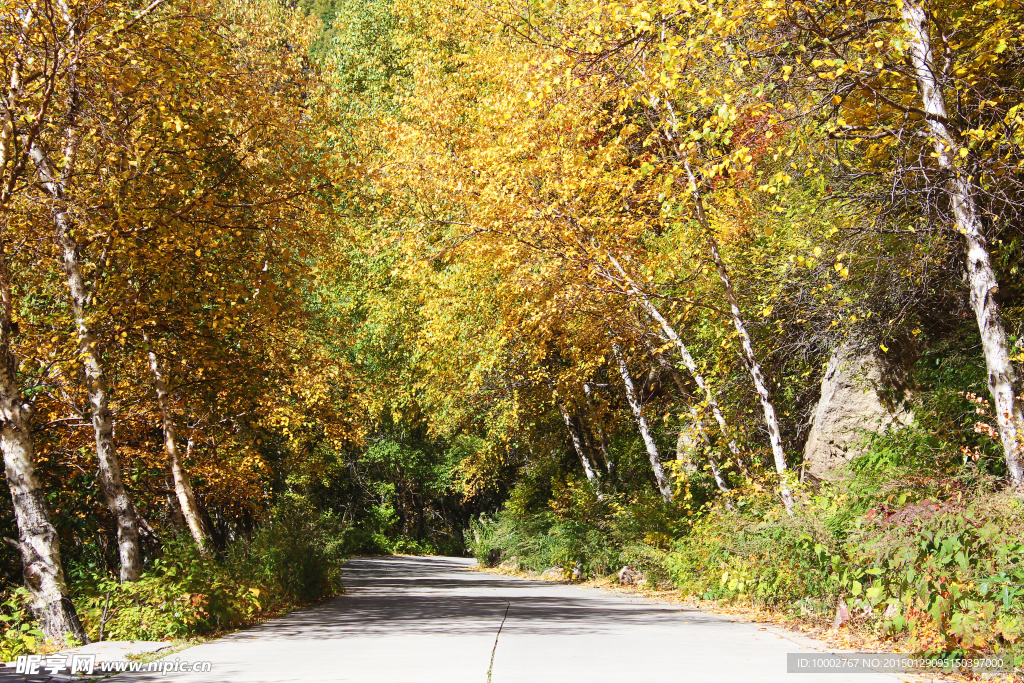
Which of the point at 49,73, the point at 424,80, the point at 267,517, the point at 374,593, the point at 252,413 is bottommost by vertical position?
the point at 374,593

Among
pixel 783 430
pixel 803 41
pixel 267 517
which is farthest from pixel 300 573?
pixel 803 41

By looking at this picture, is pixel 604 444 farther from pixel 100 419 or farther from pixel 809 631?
pixel 100 419

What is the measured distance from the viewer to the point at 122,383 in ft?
49.6

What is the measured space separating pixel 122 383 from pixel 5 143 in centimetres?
531

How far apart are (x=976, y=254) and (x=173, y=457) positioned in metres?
12.1

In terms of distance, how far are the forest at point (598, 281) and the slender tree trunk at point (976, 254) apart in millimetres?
35

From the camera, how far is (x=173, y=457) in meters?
14.9

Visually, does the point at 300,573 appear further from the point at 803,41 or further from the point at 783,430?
the point at 803,41

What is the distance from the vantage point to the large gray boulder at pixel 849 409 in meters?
13.8

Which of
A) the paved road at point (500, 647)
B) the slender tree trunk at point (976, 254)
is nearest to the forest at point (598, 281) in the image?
the slender tree trunk at point (976, 254)

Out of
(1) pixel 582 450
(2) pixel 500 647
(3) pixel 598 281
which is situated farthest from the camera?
(1) pixel 582 450

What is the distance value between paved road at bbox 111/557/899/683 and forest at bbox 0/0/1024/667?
3.87 ft

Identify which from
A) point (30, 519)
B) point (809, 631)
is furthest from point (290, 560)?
point (809, 631)

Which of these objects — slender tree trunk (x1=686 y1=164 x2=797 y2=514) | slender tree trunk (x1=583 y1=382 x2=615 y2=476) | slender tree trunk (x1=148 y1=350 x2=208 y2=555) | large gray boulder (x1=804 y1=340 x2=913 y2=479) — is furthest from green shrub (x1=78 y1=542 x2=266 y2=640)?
slender tree trunk (x1=583 y1=382 x2=615 y2=476)
